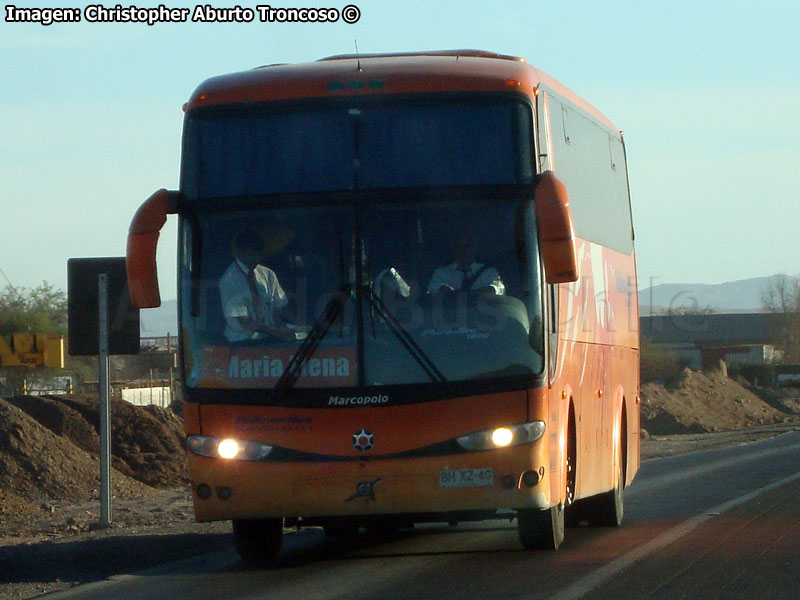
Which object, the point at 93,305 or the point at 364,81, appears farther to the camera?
the point at 93,305

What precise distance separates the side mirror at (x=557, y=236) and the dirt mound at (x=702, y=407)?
47.2 m

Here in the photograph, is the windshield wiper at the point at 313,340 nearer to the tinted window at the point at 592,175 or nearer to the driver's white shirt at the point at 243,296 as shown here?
the driver's white shirt at the point at 243,296

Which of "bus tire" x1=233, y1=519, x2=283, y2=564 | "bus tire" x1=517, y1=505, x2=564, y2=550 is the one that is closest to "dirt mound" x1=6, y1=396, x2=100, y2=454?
"bus tire" x1=233, y1=519, x2=283, y2=564

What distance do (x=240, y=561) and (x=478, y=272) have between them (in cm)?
349

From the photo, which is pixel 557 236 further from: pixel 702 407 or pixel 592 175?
pixel 702 407

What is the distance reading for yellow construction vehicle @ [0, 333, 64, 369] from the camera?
36562mm

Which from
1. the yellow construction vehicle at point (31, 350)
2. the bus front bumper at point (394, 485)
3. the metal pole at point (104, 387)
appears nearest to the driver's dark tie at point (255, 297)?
the bus front bumper at point (394, 485)

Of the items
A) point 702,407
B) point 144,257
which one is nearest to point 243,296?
point 144,257

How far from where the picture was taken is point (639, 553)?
11.3 meters

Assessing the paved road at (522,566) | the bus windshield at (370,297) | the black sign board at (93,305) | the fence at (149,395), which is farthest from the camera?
the fence at (149,395)

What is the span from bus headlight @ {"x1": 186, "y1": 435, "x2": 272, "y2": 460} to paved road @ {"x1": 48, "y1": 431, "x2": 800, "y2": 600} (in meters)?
0.93

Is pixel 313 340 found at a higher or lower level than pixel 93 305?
lower

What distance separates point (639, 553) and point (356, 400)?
289cm

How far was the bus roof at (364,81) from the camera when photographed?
10.4 m
